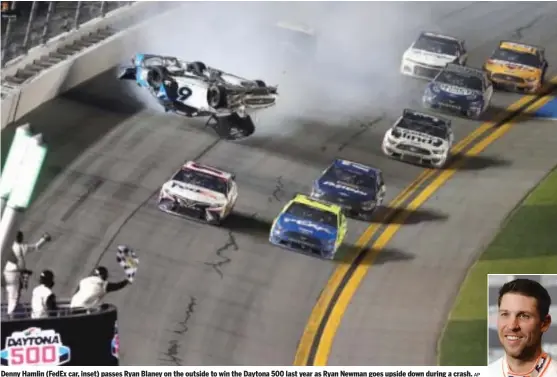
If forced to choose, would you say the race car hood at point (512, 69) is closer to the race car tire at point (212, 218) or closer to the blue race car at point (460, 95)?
the blue race car at point (460, 95)

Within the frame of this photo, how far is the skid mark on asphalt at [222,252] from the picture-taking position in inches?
440

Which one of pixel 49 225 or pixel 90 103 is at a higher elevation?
pixel 90 103

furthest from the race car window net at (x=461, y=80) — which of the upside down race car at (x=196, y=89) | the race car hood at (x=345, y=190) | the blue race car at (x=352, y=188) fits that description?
the upside down race car at (x=196, y=89)

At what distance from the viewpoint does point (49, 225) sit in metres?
11.1

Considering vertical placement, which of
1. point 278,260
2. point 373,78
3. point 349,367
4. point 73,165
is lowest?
point 349,367

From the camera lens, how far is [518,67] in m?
12.3

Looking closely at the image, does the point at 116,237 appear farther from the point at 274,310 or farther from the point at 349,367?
the point at 349,367

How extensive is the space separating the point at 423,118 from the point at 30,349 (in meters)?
5.21

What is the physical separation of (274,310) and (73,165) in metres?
2.79

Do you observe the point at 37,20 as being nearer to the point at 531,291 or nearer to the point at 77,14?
the point at 77,14

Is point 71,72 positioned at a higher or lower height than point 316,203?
higher

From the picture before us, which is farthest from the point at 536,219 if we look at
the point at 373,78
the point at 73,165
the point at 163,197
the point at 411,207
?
the point at 73,165

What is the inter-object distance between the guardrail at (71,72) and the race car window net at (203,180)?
5.17ft

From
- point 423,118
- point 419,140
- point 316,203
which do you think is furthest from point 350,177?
point 423,118
